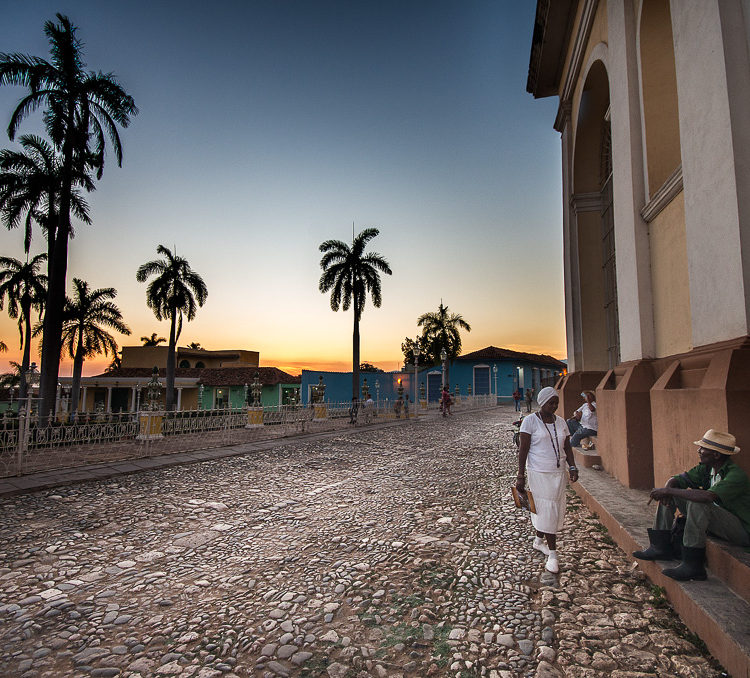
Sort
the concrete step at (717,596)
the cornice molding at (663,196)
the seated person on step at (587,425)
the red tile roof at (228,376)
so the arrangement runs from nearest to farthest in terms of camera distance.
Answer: the concrete step at (717,596), the cornice molding at (663,196), the seated person on step at (587,425), the red tile roof at (228,376)

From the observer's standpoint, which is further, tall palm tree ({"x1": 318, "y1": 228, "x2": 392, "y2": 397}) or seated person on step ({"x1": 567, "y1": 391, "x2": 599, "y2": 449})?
tall palm tree ({"x1": 318, "y1": 228, "x2": 392, "y2": 397})

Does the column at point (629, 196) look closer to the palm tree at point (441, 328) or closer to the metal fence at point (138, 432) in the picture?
the metal fence at point (138, 432)

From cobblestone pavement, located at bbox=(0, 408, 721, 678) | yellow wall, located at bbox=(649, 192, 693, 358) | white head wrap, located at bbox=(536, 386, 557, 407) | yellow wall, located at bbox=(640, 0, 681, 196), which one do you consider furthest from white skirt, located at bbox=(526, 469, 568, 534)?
yellow wall, located at bbox=(640, 0, 681, 196)

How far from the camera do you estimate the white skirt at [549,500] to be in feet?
12.0

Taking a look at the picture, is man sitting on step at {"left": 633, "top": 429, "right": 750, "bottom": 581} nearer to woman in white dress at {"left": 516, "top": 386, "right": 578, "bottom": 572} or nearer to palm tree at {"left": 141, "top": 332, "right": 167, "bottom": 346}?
woman in white dress at {"left": 516, "top": 386, "right": 578, "bottom": 572}

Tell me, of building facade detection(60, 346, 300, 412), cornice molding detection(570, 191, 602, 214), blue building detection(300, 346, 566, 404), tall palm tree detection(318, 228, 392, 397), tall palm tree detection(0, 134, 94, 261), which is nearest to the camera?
cornice molding detection(570, 191, 602, 214)

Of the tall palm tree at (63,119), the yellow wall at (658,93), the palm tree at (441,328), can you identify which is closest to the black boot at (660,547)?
the yellow wall at (658,93)

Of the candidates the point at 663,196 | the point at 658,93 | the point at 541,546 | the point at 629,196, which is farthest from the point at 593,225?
the point at 541,546

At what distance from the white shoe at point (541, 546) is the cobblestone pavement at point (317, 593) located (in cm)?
16

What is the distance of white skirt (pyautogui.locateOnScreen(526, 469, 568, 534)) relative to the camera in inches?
144

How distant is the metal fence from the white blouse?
27.0 feet

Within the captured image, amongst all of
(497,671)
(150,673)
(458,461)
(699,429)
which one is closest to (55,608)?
(150,673)

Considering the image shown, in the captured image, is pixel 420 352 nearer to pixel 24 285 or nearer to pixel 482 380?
pixel 482 380

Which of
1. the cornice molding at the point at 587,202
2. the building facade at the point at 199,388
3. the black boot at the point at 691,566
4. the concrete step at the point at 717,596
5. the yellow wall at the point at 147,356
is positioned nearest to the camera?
the concrete step at the point at 717,596
